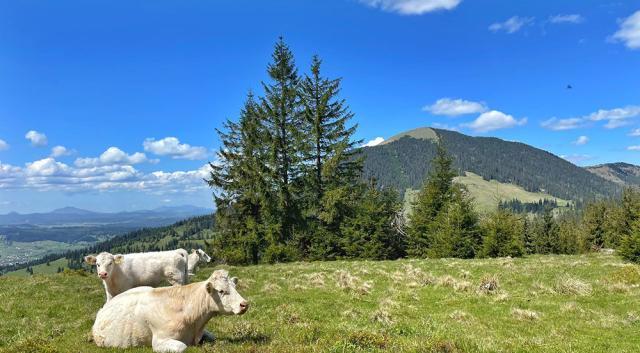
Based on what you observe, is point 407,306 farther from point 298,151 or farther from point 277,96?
point 277,96

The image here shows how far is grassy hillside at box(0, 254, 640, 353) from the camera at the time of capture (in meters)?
10.2

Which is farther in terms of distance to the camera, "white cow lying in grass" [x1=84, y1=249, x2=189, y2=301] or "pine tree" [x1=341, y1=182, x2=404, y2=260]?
"pine tree" [x1=341, y1=182, x2=404, y2=260]

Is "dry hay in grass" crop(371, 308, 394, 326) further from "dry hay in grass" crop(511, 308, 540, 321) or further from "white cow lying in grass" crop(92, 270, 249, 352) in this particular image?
"white cow lying in grass" crop(92, 270, 249, 352)

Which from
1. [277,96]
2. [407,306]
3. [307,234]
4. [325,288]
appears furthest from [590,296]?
[277,96]

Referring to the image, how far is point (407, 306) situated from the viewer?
17578 millimetres

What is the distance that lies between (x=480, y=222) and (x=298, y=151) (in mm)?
23669

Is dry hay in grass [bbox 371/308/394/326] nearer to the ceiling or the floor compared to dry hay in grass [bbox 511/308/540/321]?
nearer to the ceiling

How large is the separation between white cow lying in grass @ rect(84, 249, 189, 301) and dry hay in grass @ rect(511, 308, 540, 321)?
12382 millimetres

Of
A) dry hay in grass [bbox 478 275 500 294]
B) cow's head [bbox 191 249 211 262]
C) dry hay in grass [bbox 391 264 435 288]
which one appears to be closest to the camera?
dry hay in grass [bbox 478 275 500 294]

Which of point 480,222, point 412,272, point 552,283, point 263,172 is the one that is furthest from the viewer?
point 480,222

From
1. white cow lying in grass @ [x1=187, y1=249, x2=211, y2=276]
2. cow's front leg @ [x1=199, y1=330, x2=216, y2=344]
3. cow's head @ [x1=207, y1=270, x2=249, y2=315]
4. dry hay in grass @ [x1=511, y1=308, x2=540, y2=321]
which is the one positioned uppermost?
cow's head @ [x1=207, y1=270, x2=249, y2=315]

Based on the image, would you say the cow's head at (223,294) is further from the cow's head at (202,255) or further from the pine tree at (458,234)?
the pine tree at (458,234)

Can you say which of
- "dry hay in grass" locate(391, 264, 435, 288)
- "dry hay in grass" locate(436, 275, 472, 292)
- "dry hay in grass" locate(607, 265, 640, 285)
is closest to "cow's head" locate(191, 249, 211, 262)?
"dry hay in grass" locate(391, 264, 435, 288)

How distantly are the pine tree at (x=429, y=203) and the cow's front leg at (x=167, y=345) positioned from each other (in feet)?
157
